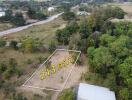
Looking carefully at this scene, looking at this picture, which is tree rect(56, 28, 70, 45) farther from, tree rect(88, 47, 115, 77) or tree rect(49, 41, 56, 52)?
tree rect(88, 47, 115, 77)

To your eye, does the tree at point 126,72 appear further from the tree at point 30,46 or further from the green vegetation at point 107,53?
the tree at point 30,46

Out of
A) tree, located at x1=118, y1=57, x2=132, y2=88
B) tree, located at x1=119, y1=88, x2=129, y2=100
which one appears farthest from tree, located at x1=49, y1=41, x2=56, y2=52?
tree, located at x1=119, y1=88, x2=129, y2=100

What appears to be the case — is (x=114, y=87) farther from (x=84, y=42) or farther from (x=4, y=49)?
(x=4, y=49)

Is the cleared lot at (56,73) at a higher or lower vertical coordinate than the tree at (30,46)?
lower

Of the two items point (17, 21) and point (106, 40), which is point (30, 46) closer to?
point (106, 40)

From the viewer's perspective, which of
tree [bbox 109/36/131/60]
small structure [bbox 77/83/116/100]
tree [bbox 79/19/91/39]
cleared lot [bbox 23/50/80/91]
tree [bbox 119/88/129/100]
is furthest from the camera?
tree [bbox 79/19/91/39]

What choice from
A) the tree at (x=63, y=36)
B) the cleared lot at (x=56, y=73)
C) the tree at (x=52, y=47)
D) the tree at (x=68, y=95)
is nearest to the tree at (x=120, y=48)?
the cleared lot at (x=56, y=73)

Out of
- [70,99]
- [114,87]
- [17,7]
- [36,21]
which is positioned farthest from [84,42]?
[17,7]

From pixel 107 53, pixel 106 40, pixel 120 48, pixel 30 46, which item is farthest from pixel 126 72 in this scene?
pixel 30 46
